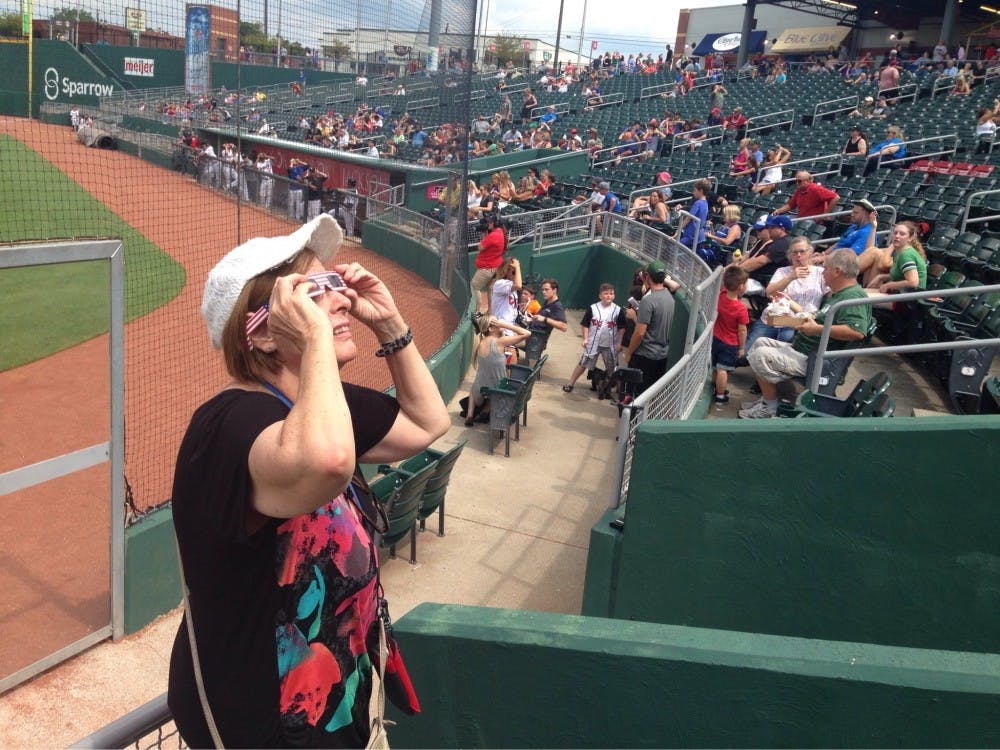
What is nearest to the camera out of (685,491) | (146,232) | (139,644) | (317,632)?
(317,632)

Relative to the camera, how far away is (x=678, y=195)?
53.5 feet

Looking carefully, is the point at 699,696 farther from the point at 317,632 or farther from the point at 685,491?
the point at 685,491

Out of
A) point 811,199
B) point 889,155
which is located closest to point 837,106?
point 889,155

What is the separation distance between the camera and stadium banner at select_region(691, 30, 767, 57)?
138ft

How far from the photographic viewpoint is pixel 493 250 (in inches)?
485

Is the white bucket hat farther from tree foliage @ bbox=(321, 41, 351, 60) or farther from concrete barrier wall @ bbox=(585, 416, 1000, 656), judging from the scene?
tree foliage @ bbox=(321, 41, 351, 60)

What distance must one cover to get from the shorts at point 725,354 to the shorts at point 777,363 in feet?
3.90

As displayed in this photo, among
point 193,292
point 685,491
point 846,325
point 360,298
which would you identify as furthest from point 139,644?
point 193,292

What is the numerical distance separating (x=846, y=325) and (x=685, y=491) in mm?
2765

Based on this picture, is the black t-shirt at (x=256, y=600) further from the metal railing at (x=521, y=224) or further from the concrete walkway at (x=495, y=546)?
the metal railing at (x=521, y=224)

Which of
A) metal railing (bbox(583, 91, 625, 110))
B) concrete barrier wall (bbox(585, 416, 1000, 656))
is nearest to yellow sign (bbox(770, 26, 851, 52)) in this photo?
metal railing (bbox(583, 91, 625, 110))

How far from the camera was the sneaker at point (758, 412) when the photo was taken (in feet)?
20.4

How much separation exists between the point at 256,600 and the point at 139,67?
29157 mm

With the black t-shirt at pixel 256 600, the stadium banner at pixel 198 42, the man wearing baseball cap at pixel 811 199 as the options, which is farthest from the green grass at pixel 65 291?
the black t-shirt at pixel 256 600
